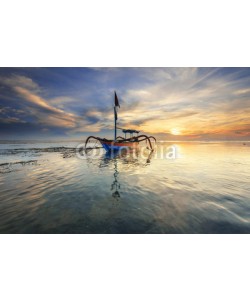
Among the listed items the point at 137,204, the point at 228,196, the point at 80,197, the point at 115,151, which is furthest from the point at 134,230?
the point at 115,151

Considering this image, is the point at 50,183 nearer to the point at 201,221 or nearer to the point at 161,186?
the point at 161,186

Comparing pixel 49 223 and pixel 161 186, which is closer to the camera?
pixel 49 223

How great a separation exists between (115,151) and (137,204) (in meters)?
28.7

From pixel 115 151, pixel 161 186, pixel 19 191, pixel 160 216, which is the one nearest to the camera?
pixel 160 216

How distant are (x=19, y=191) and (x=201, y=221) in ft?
32.8

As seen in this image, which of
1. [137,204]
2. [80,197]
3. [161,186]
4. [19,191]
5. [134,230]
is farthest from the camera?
[161,186]

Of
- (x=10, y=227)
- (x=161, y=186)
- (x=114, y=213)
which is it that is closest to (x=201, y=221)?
(x=114, y=213)

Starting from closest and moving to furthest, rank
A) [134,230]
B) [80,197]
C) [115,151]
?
[134,230]
[80,197]
[115,151]

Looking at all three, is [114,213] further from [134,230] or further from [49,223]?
[49,223]

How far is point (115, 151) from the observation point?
3541cm

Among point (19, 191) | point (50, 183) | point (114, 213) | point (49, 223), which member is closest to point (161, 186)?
point (114, 213)

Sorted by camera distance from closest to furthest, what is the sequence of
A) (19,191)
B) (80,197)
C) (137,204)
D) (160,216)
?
(160,216) < (137,204) < (80,197) < (19,191)

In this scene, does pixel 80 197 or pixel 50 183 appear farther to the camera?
pixel 50 183

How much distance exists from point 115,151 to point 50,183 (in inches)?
998
